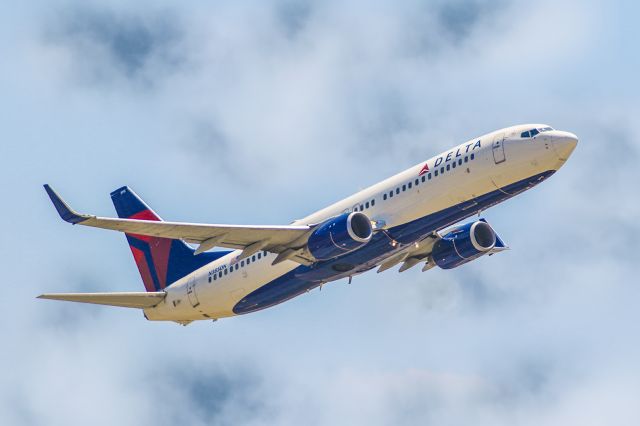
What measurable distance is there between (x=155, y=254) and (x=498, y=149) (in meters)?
28.9

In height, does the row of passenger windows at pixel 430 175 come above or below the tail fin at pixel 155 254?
below

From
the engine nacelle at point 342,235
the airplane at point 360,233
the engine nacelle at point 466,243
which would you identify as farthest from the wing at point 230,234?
the engine nacelle at point 466,243

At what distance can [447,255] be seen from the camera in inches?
3548

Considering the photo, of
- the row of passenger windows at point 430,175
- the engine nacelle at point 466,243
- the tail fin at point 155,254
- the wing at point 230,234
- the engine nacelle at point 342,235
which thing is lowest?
the engine nacelle at point 342,235

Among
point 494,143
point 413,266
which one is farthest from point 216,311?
point 494,143

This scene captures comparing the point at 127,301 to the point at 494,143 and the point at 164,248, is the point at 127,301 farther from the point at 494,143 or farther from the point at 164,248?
the point at 494,143

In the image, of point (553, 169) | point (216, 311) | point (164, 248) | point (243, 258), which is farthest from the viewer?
point (164, 248)

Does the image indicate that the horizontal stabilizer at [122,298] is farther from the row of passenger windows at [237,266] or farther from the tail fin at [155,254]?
the row of passenger windows at [237,266]

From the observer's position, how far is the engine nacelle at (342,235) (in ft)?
258

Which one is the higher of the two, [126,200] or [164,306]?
A: [126,200]

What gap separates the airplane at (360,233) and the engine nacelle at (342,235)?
0.06m

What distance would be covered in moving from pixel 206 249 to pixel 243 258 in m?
3.85

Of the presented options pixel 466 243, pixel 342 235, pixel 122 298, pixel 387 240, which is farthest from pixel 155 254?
pixel 387 240

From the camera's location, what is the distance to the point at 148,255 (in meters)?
97.3
